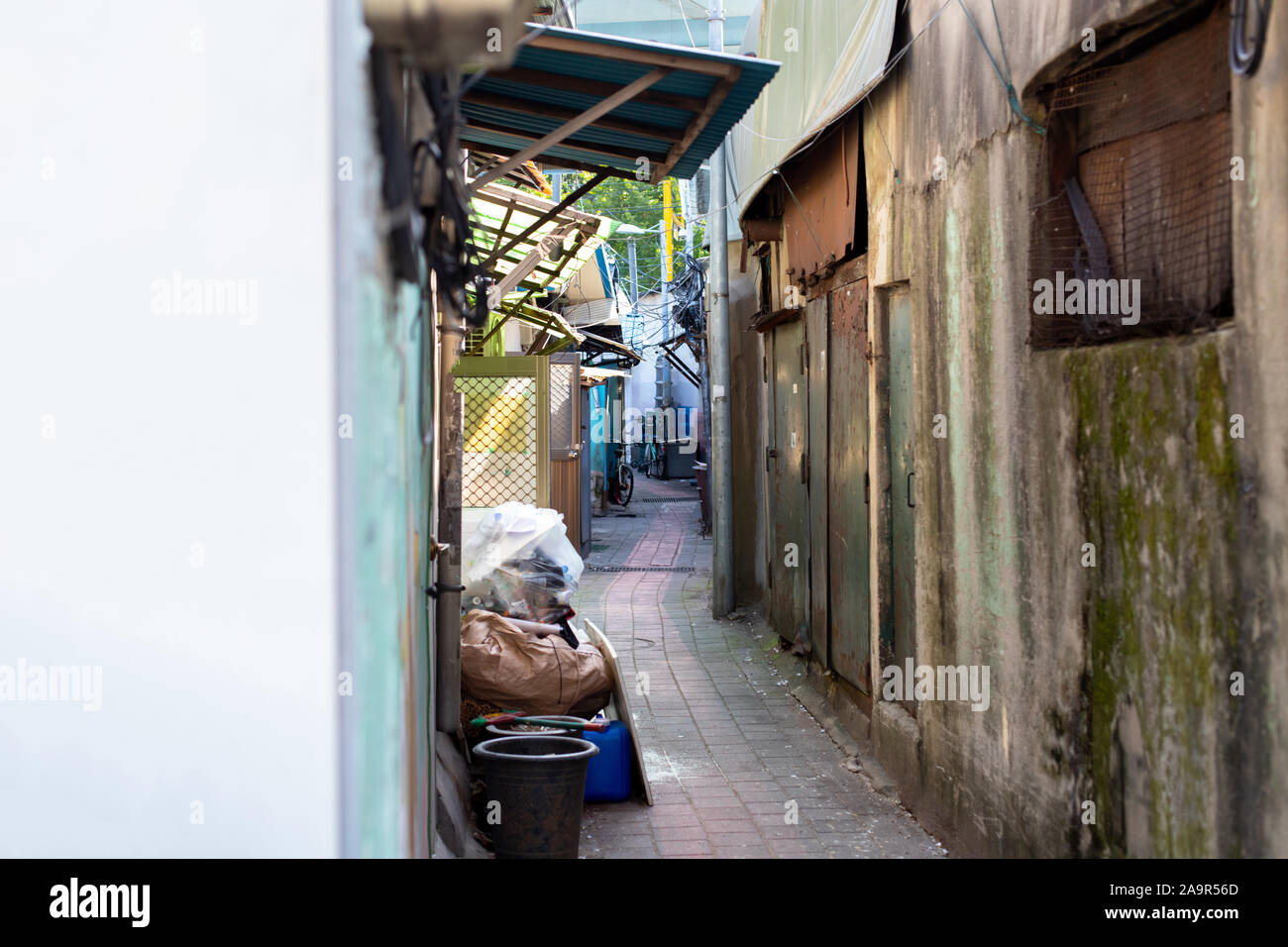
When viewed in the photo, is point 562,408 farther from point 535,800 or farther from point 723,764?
point 535,800

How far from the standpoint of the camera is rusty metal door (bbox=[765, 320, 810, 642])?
9.46 metres

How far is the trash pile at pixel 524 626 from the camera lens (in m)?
6.08

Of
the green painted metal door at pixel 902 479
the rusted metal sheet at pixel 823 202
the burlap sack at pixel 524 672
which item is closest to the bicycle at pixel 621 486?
the rusted metal sheet at pixel 823 202

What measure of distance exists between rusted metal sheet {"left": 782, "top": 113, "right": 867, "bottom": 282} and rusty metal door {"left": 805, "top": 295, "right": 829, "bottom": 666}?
1.38ft

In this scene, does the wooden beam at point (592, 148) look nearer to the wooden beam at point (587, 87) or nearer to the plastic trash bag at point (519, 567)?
the wooden beam at point (587, 87)

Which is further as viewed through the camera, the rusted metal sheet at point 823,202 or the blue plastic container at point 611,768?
the rusted metal sheet at point 823,202

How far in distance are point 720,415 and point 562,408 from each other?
336 centimetres

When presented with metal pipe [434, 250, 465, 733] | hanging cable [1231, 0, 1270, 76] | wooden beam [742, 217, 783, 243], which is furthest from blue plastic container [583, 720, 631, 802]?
wooden beam [742, 217, 783, 243]

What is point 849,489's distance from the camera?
308 inches

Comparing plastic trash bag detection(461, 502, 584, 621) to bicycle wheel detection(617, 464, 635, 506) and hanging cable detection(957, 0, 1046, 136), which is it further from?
bicycle wheel detection(617, 464, 635, 506)

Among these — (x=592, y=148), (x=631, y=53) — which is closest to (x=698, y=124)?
(x=592, y=148)

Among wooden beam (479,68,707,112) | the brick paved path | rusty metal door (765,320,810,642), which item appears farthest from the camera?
rusty metal door (765,320,810,642)

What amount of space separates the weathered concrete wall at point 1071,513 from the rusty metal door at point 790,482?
277 centimetres

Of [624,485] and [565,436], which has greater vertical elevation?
[565,436]
